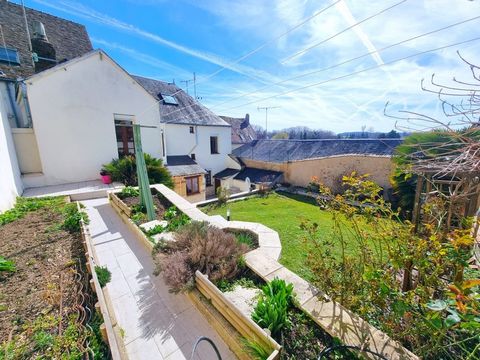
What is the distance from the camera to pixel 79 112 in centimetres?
→ 907

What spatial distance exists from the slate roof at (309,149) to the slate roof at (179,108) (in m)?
4.67

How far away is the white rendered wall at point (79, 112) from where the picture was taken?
843cm

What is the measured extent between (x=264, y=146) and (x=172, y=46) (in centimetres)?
1435

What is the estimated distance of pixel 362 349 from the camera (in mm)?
1854

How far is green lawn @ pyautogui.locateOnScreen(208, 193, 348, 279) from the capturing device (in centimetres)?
527

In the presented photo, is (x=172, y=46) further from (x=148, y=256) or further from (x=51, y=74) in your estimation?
(x=148, y=256)

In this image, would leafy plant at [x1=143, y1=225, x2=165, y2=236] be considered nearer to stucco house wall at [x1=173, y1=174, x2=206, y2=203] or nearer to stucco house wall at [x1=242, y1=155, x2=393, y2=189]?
stucco house wall at [x1=173, y1=174, x2=206, y2=203]

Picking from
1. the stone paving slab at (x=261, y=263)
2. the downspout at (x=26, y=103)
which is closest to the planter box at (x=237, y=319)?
the stone paving slab at (x=261, y=263)

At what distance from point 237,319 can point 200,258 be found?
1.15 m

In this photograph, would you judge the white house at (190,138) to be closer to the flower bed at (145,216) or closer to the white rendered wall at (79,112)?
the white rendered wall at (79,112)

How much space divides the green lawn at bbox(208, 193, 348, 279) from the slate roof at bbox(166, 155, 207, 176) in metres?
4.69

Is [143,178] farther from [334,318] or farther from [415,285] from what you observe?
[415,285]

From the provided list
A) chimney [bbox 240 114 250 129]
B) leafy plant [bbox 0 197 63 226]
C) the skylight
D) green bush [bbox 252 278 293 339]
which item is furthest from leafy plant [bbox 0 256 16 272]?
chimney [bbox 240 114 250 129]

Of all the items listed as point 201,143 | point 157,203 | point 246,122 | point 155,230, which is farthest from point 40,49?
point 246,122
